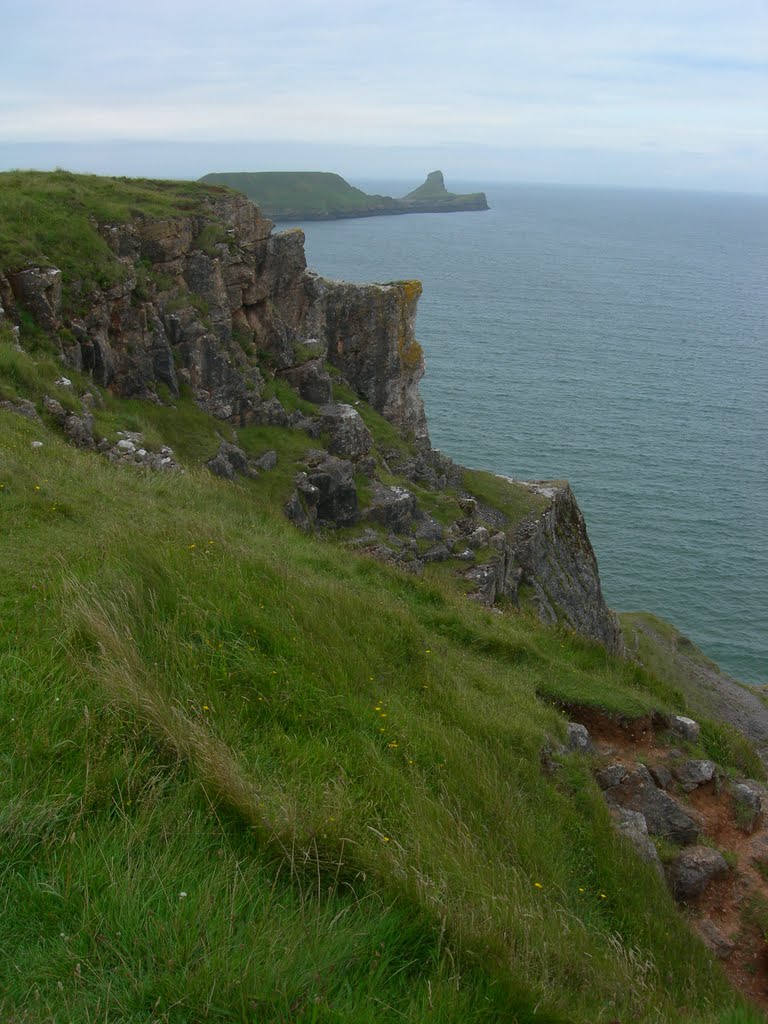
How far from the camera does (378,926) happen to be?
17.6 ft

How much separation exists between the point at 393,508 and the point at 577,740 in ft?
65.4

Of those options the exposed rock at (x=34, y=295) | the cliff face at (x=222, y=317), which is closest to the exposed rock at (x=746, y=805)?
the cliff face at (x=222, y=317)

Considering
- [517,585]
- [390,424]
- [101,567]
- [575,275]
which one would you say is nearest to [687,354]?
[575,275]

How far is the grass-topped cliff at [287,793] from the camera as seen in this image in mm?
4891

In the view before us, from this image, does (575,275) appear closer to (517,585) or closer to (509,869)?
(517,585)

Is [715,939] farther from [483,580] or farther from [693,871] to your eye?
[483,580]

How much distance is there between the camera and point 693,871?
1075 cm

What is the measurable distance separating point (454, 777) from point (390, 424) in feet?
113

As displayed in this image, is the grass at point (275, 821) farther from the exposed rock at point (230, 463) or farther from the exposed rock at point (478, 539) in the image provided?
the exposed rock at point (478, 539)

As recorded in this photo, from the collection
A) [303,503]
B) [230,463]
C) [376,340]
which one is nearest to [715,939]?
[303,503]

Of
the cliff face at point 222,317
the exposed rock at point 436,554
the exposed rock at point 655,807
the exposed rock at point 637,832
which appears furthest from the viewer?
the exposed rock at point 436,554

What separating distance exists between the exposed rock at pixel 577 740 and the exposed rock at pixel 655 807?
2.11 feet

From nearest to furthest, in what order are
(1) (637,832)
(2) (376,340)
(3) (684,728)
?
(1) (637,832)
(3) (684,728)
(2) (376,340)

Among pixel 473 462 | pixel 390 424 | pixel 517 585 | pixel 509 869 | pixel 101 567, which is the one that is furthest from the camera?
pixel 473 462
